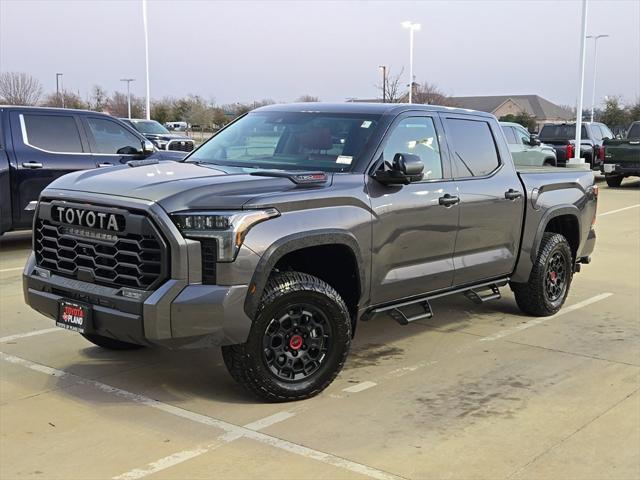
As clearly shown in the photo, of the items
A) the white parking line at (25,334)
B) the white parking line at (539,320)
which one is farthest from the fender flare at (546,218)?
the white parking line at (25,334)

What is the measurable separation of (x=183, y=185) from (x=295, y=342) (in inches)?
47.1

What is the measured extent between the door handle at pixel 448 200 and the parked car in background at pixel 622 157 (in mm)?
17430

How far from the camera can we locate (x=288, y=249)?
4.48 m

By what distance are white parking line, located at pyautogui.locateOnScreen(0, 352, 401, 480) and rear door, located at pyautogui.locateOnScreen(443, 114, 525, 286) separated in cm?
233

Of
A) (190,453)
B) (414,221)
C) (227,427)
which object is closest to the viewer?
(190,453)

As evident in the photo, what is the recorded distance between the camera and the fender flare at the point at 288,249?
4.31 meters

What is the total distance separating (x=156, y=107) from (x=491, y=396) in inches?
2549

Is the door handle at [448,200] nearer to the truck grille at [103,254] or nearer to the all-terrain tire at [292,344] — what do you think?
the all-terrain tire at [292,344]

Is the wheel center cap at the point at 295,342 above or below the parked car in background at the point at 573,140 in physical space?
below

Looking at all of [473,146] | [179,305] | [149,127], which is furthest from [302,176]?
[149,127]

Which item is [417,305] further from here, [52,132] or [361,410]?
[52,132]

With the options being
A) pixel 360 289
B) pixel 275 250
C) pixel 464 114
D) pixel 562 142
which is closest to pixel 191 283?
pixel 275 250

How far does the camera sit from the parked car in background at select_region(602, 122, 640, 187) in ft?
69.9

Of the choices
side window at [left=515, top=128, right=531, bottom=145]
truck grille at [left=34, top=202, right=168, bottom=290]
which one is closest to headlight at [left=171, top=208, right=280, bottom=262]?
truck grille at [left=34, top=202, right=168, bottom=290]
